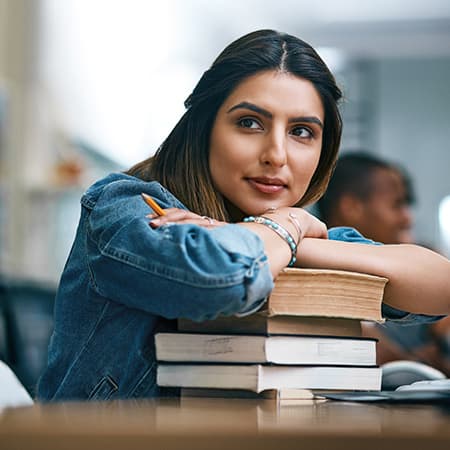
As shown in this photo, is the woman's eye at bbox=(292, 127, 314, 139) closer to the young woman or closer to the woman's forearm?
the young woman

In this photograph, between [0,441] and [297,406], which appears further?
[297,406]

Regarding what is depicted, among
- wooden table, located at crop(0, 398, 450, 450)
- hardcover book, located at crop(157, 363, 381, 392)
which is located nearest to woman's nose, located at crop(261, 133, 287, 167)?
hardcover book, located at crop(157, 363, 381, 392)

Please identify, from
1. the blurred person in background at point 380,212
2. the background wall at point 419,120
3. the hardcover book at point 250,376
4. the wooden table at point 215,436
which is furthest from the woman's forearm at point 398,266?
the background wall at point 419,120

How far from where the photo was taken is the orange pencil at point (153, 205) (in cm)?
85

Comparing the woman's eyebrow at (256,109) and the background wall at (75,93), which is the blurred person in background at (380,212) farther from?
the background wall at (75,93)

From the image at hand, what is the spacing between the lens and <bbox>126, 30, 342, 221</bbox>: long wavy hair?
0.98m

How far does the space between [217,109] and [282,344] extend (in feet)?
0.96

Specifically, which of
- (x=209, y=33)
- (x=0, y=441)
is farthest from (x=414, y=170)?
(x=0, y=441)

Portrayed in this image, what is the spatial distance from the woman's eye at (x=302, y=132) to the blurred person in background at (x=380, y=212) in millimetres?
1381

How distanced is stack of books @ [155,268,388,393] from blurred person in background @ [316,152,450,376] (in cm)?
149

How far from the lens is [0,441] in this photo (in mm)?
396

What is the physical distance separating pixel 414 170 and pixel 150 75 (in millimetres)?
2525

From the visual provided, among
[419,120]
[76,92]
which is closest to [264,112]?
[76,92]

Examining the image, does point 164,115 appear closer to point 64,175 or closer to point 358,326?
point 64,175
